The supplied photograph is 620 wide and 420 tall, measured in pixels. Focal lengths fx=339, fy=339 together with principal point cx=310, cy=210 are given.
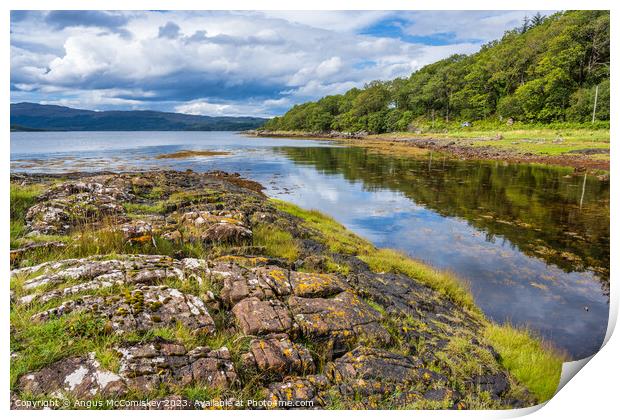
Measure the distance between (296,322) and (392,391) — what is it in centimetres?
169

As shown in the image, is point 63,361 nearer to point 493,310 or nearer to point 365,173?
point 493,310

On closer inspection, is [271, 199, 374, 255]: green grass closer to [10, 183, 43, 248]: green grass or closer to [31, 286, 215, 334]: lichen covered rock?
[31, 286, 215, 334]: lichen covered rock

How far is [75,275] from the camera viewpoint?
534 centimetres

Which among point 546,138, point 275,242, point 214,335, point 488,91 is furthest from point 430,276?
point 488,91

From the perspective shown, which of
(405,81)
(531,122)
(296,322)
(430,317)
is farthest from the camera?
(405,81)

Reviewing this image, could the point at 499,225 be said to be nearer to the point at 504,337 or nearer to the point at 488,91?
the point at 504,337

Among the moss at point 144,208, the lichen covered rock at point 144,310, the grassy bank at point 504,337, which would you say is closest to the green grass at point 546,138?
the grassy bank at point 504,337

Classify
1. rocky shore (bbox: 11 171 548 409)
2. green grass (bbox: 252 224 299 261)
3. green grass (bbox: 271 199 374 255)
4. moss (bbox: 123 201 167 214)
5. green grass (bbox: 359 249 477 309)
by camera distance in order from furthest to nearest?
1. green grass (bbox: 271 199 374 255)
2. moss (bbox: 123 201 167 214)
3. green grass (bbox: 359 249 477 309)
4. green grass (bbox: 252 224 299 261)
5. rocky shore (bbox: 11 171 548 409)

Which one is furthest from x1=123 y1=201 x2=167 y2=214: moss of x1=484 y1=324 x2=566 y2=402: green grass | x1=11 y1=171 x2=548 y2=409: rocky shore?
x1=484 y1=324 x2=566 y2=402: green grass

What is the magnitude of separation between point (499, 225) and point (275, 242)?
→ 1363 cm

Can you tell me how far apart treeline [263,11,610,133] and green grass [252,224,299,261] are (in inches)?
422

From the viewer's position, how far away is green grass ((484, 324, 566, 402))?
6094 millimetres

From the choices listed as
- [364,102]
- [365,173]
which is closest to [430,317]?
[365,173]

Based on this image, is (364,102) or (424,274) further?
(364,102)
